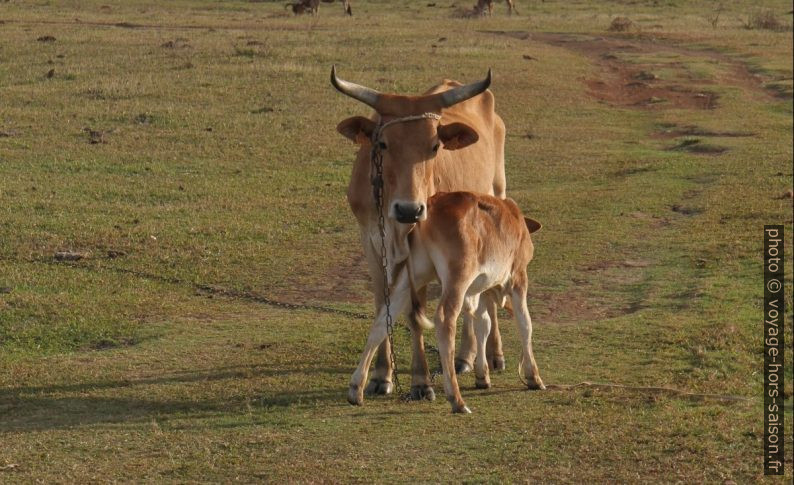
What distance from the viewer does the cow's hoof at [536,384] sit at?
820 cm

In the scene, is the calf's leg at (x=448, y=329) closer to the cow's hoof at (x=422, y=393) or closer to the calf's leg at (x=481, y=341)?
the cow's hoof at (x=422, y=393)

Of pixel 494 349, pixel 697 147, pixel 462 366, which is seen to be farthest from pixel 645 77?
pixel 462 366

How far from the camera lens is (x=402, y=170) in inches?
307

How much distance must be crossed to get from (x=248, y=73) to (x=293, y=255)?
1070cm

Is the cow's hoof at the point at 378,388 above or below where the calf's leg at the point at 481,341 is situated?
below

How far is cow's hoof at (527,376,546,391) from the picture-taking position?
26.9 ft

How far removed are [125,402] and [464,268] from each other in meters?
2.17

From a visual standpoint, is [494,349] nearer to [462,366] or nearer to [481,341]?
[462,366]

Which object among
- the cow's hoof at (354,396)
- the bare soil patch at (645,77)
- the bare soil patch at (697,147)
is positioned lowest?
the bare soil patch at (645,77)

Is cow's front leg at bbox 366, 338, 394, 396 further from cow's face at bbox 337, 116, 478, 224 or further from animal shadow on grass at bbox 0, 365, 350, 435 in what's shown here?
cow's face at bbox 337, 116, 478, 224

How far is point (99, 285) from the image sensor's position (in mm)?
11008

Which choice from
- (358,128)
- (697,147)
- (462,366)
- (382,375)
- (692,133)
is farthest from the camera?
(692,133)

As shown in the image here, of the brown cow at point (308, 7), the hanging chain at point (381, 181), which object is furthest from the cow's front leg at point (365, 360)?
the brown cow at point (308, 7)

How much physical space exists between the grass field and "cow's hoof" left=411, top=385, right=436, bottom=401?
0.13m
